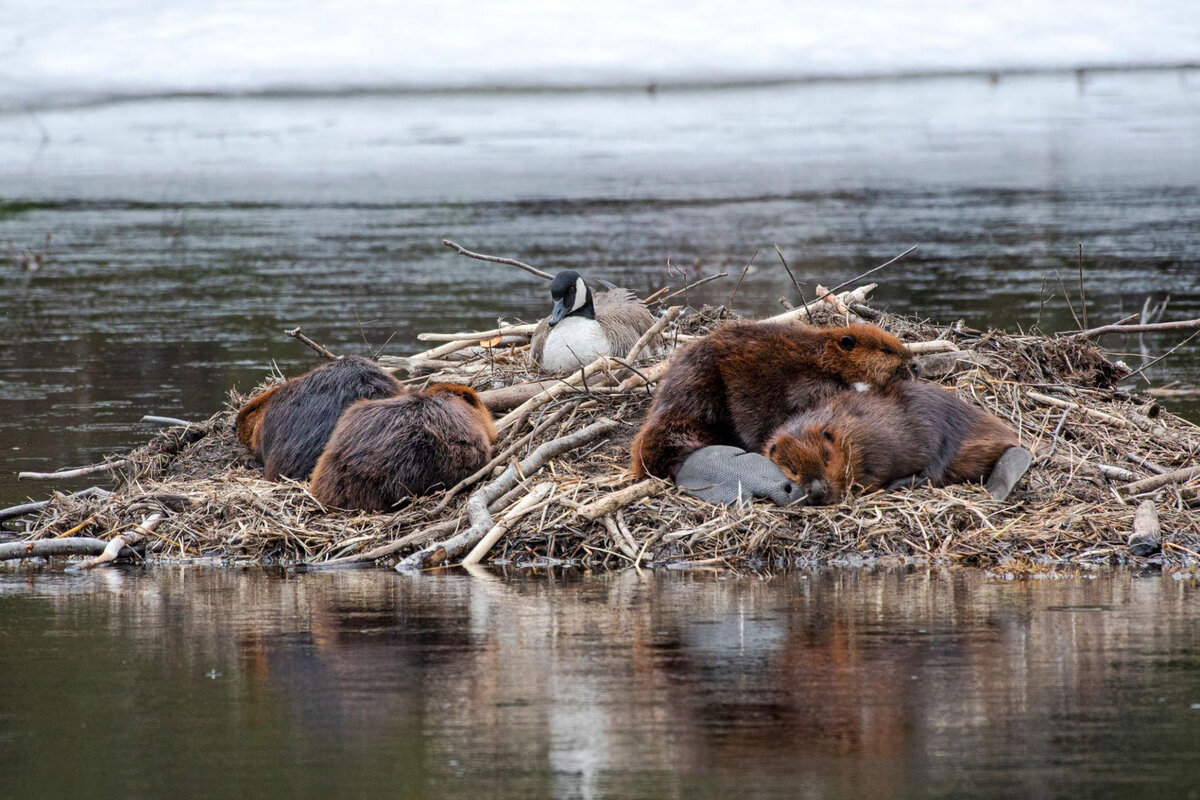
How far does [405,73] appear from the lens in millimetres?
47062

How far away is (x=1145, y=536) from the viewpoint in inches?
299

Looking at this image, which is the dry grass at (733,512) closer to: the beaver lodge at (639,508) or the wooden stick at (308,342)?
the beaver lodge at (639,508)

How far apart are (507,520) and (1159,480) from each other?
128 inches

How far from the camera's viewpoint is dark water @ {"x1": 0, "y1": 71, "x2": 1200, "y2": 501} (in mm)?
16891

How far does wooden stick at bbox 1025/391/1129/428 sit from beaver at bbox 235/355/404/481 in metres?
3.67

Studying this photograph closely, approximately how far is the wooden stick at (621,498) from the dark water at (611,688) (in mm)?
572

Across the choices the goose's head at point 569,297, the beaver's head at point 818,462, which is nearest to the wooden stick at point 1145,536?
the beaver's head at point 818,462

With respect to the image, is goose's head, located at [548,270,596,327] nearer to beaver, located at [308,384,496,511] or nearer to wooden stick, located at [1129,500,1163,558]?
beaver, located at [308,384,496,511]

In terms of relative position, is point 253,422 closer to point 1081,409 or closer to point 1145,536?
point 1081,409

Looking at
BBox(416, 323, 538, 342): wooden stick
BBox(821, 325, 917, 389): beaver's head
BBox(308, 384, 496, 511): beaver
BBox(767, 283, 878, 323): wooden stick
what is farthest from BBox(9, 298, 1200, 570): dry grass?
BBox(416, 323, 538, 342): wooden stick

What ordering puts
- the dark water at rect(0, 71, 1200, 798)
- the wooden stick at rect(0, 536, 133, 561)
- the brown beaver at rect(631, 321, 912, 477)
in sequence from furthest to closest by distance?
the brown beaver at rect(631, 321, 912, 477), the wooden stick at rect(0, 536, 133, 561), the dark water at rect(0, 71, 1200, 798)

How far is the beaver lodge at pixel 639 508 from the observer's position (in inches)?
307

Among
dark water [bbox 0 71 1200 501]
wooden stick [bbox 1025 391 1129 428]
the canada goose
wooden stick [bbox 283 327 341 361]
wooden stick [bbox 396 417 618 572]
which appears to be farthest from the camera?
dark water [bbox 0 71 1200 501]

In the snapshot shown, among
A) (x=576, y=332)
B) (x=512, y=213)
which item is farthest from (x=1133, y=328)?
(x=512, y=213)
